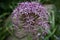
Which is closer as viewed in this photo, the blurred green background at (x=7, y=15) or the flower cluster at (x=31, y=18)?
the flower cluster at (x=31, y=18)

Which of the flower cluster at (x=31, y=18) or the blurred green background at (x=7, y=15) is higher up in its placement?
the flower cluster at (x=31, y=18)

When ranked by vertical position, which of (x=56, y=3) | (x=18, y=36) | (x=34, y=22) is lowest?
(x=18, y=36)

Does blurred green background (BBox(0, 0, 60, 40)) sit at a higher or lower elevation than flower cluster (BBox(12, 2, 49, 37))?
lower

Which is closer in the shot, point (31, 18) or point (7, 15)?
point (31, 18)

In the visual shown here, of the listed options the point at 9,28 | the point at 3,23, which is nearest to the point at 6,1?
the point at 3,23

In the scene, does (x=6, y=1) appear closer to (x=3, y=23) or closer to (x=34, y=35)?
(x=3, y=23)

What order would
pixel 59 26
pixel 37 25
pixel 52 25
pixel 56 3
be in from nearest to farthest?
pixel 37 25, pixel 52 25, pixel 59 26, pixel 56 3

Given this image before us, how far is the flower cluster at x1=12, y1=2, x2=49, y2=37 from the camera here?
131 cm

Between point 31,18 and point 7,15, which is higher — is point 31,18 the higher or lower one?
the higher one

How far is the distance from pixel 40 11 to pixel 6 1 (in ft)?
4.49

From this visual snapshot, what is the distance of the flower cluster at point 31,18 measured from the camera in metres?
1.31

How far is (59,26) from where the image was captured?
7.50ft

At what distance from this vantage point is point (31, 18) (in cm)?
131

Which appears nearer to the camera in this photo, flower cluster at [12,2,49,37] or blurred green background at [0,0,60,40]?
flower cluster at [12,2,49,37]
